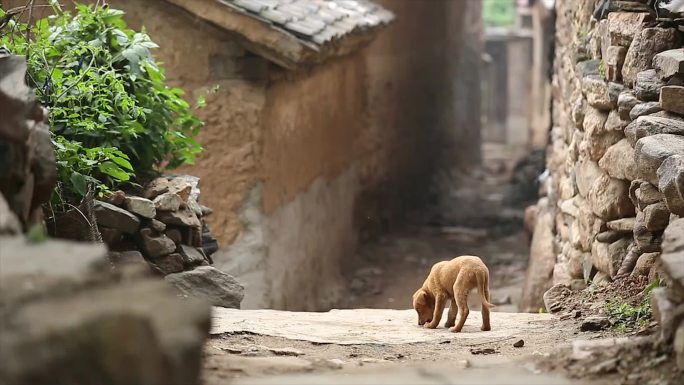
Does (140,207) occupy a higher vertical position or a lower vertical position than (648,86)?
lower

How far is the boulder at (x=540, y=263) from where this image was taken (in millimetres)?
8148

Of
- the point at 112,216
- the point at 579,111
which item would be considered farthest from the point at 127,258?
the point at 579,111

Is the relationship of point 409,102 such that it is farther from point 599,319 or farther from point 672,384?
point 672,384

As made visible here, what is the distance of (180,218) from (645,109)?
2524 millimetres

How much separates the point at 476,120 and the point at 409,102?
6505mm

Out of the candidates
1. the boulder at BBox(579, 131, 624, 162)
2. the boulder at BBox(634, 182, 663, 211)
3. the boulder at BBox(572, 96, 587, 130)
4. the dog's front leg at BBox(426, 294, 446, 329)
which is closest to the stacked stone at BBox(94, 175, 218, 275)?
the dog's front leg at BBox(426, 294, 446, 329)

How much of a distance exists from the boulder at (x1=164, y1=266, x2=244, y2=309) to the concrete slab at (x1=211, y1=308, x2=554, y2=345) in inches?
2.7

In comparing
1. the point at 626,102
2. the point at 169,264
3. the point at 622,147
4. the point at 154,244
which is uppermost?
the point at 626,102

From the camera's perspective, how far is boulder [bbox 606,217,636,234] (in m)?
5.68

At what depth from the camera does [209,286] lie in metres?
5.99

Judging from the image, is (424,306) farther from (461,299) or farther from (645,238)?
(645,238)

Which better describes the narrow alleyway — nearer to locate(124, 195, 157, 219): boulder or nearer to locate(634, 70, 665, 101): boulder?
locate(124, 195, 157, 219): boulder

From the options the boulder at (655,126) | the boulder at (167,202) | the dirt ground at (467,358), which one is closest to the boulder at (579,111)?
the dirt ground at (467,358)

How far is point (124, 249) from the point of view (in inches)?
226
